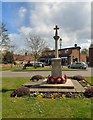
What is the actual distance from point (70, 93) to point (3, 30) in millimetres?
35328

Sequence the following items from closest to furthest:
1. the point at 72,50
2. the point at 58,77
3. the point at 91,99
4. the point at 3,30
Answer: the point at 91,99
the point at 58,77
the point at 3,30
the point at 72,50

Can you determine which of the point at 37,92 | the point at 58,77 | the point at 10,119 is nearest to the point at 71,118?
the point at 10,119

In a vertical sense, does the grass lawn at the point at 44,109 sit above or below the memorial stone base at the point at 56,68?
below

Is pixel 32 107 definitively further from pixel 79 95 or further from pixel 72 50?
pixel 72 50

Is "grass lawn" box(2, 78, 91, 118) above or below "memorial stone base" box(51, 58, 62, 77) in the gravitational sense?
below

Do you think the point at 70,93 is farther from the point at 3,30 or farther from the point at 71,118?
the point at 3,30

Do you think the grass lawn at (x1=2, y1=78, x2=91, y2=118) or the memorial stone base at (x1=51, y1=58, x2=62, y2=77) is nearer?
the grass lawn at (x1=2, y1=78, x2=91, y2=118)

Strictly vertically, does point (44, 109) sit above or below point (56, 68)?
below

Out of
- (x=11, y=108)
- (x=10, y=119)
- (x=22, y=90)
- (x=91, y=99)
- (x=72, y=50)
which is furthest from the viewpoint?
(x=72, y=50)

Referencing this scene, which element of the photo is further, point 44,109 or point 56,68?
point 56,68

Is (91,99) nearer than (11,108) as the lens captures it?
No

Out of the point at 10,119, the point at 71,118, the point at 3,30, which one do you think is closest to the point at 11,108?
the point at 10,119

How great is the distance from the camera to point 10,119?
6.63 metres

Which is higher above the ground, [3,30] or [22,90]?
[3,30]
